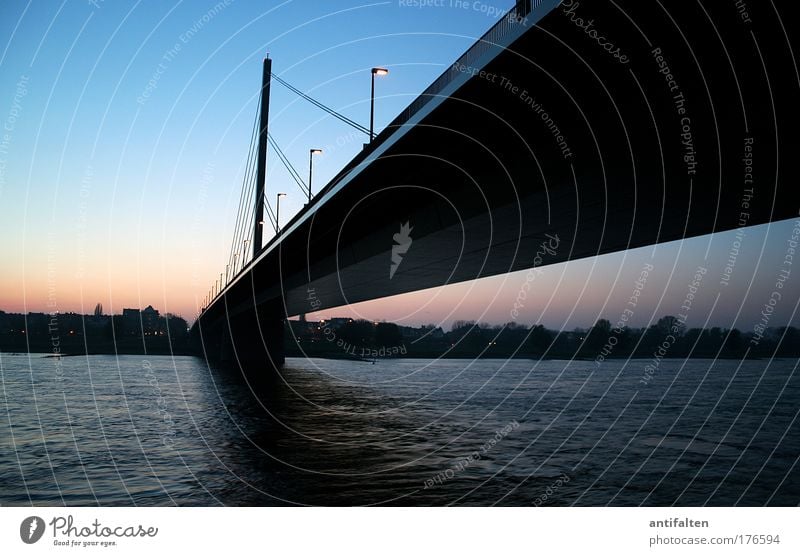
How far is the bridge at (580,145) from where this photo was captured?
36.6 ft

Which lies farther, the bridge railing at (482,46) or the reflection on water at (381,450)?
the reflection on water at (381,450)

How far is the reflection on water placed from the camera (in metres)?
17.0

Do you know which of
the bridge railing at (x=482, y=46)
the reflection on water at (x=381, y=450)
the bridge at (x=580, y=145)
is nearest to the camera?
the bridge at (x=580, y=145)

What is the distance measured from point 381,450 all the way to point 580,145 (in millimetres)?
12411

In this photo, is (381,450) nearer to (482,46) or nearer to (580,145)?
(580,145)

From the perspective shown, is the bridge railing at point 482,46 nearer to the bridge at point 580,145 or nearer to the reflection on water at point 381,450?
the bridge at point 580,145

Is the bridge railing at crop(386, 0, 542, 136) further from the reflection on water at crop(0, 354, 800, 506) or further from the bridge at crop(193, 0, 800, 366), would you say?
the reflection on water at crop(0, 354, 800, 506)

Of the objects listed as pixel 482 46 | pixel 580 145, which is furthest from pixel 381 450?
pixel 482 46

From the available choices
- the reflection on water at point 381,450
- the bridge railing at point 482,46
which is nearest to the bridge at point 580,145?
the bridge railing at point 482,46

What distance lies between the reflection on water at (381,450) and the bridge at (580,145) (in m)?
7.42

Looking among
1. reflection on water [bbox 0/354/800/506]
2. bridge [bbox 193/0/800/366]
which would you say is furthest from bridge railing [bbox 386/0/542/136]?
reflection on water [bbox 0/354/800/506]

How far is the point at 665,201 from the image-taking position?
1986 centimetres
